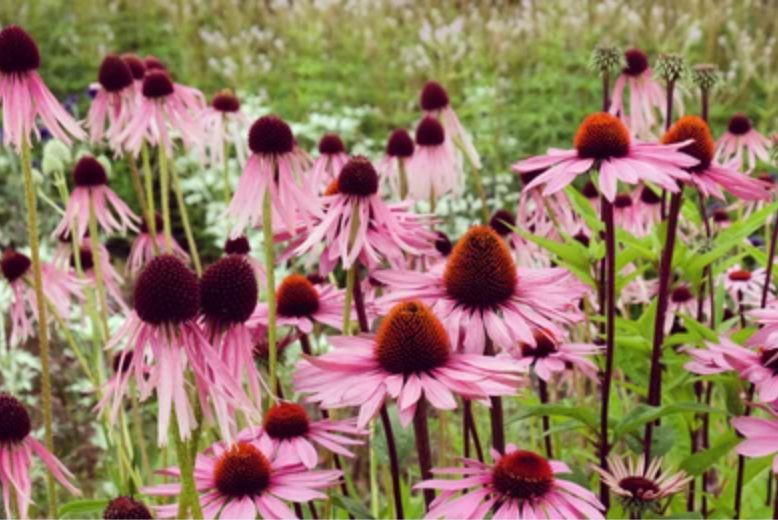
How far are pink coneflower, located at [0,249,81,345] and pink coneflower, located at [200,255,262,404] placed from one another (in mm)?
763

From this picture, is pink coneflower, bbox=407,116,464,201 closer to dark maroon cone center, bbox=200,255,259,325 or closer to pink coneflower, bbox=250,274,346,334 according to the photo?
pink coneflower, bbox=250,274,346,334

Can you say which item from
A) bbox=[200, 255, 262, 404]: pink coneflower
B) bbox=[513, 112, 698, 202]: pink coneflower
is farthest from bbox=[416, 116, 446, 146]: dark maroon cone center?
bbox=[200, 255, 262, 404]: pink coneflower

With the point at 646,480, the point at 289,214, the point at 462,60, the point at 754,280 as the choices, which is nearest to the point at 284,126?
the point at 289,214

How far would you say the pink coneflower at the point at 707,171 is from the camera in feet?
3.88

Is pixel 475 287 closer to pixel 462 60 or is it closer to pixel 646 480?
pixel 646 480

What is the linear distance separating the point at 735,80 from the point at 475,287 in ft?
16.3

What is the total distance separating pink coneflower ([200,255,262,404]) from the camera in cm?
99

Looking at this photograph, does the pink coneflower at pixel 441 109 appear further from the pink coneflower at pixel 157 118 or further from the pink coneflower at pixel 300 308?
the pink coneflower at pixel 300 308

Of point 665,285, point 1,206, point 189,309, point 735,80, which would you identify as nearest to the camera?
point 189,309

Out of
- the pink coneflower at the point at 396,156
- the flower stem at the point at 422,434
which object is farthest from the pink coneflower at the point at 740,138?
the flower stem at the point at 422,434

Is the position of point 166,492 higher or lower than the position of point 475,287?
lower

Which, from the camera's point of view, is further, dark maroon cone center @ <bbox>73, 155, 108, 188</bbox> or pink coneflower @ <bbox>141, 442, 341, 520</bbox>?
dark maroon cone center @ <bbox>73, 155, 108, 188</bbox>

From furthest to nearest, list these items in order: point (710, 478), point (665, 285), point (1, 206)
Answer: point (1, 206), point (710, 478), point (665, 285)

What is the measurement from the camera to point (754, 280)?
85.7 inches
